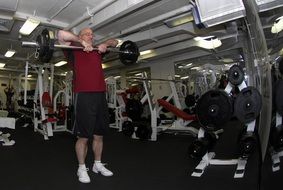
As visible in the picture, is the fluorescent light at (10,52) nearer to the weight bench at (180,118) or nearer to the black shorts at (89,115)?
the weight bench at (180,118)

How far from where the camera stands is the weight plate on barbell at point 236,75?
2.26 metres

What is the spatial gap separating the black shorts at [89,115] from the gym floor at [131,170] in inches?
16.2

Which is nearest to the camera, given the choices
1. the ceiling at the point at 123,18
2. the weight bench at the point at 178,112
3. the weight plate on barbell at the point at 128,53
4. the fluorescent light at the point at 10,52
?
the weight plate on barbell at the point at 128,53

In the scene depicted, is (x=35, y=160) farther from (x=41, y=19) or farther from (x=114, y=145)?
(x=41, y=19)

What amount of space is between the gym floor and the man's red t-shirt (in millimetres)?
782

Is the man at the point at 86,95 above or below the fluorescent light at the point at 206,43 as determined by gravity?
below

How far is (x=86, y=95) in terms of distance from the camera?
6.84 ft

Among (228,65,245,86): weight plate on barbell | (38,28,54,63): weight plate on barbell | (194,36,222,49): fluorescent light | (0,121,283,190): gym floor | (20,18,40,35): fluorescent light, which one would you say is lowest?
(0,121,283,190): gym floor

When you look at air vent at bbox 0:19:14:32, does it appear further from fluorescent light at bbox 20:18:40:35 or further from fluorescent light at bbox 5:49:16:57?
fluorescent light at bbox 5:49:16:57

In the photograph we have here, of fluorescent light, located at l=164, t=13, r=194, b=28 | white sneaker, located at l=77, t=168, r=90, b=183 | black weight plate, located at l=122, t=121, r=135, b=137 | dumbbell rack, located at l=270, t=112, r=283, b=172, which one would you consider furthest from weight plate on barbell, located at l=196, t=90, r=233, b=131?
fluorescent light, located at l=164, t=13, r=194, b=28

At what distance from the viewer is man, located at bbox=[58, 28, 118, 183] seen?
204 centimetres

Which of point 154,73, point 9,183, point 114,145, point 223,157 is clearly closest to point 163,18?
point 114,145

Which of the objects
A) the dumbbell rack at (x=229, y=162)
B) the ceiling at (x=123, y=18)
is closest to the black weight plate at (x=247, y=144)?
the dumbbell rack at (x=229, y=162)

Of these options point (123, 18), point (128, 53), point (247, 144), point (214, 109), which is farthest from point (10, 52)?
point (247, 144)
